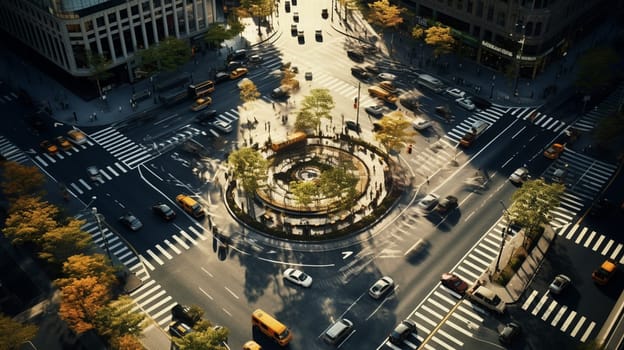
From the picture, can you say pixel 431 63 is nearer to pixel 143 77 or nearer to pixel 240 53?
pixel 240 53

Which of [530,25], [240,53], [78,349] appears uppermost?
[530,25]

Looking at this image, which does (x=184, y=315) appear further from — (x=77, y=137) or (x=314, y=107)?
(x=77, y=137)

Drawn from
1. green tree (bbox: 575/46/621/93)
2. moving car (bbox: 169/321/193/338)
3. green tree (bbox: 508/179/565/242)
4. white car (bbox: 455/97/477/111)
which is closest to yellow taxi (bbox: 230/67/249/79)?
white car (bbox: 455/97/477/111)

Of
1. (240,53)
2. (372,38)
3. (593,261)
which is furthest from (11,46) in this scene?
(593,261)

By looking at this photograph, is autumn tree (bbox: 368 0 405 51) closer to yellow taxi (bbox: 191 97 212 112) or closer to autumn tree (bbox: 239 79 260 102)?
autumn tree (bbox: 239 79 260 102)

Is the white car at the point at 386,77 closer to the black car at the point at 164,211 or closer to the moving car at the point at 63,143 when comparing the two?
the black car at the point at 164,211

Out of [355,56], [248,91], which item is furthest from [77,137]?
[355,56]

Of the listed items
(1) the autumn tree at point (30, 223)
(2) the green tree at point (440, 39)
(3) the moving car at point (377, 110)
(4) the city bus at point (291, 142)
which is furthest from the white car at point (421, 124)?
(1) the autumn tree at point (30, 223)
